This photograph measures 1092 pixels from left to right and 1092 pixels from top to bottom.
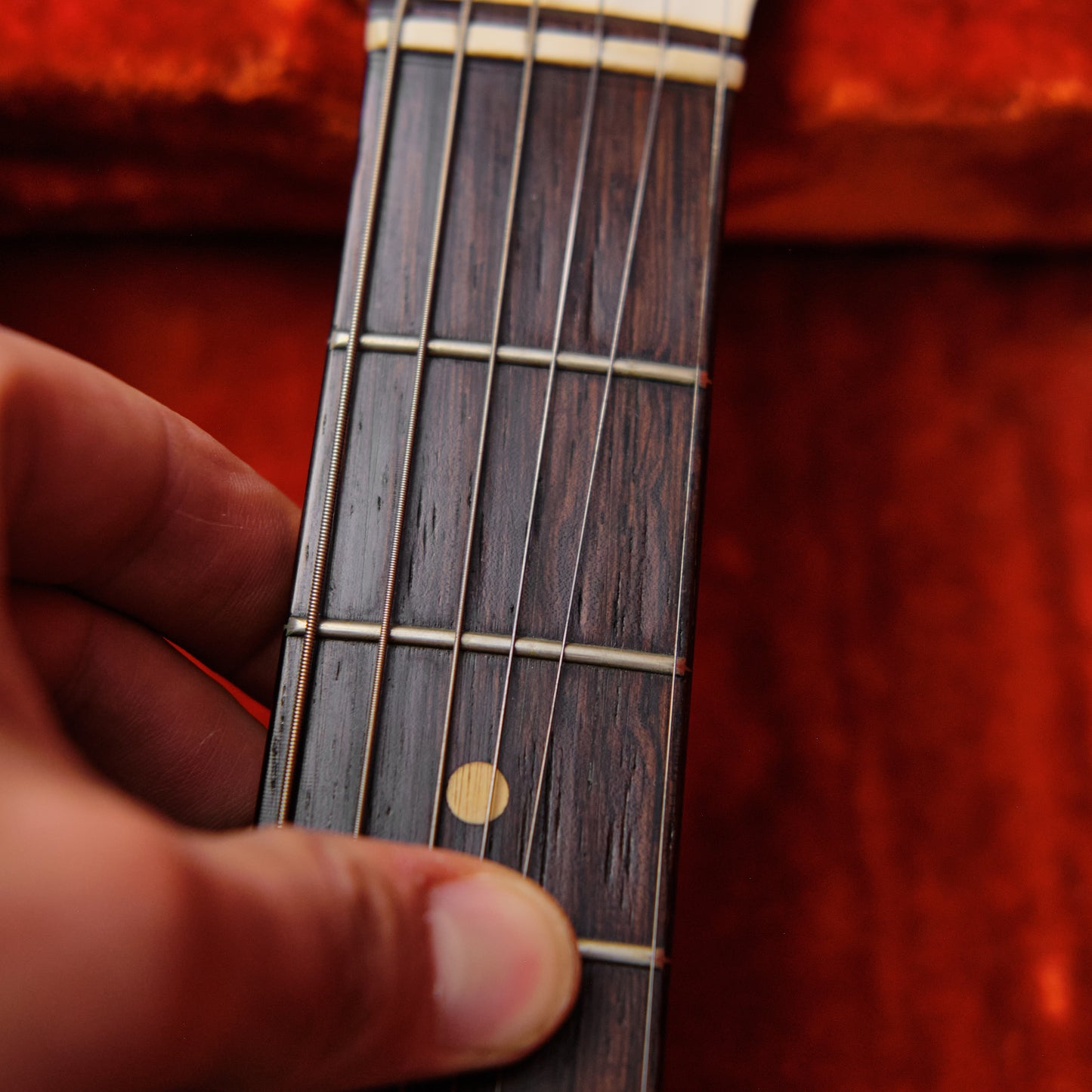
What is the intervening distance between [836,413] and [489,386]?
29 cm

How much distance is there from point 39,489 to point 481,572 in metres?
0.19

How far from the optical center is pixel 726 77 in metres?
0.48

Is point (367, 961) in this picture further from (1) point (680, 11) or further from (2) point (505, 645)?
(1) point (680, 11)

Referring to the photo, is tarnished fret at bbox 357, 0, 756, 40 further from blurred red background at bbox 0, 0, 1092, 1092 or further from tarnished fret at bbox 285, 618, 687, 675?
tarnished fret at bbox 285, 618, 687, 675

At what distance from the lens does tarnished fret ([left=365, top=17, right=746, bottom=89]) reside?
466 mm

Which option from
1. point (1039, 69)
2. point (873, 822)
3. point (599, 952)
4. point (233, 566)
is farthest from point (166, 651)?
point (1039, 69)

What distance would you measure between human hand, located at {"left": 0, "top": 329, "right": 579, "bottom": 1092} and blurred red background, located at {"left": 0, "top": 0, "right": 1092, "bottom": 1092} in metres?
0.15

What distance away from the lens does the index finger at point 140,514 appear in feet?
1.27

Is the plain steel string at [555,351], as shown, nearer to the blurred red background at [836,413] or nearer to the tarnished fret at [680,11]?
the tarnished fret at [680,11]

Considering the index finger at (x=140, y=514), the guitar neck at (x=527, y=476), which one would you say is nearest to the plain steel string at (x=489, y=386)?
the guitar neck at (x=527, y=476)

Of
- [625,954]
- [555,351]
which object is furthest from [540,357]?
[625,954]

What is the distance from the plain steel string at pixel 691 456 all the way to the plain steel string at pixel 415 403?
117 millimetres

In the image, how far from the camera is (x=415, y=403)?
0.42m

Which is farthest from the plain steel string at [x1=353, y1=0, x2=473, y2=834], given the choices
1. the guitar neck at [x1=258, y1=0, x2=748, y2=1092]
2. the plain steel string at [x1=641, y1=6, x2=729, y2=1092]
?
the plain steel string at [x1=641, y1=6, x2=729, y2=1092]
